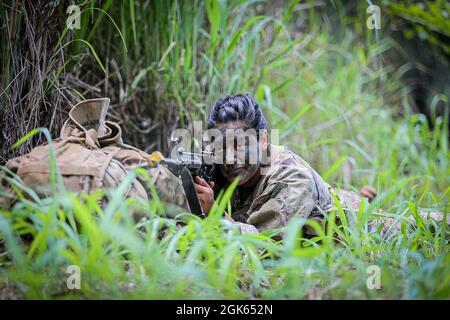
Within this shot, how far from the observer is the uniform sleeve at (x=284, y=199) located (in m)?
2.31

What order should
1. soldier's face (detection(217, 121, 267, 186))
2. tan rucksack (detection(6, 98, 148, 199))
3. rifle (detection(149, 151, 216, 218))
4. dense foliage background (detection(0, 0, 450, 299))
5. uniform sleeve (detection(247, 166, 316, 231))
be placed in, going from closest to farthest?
dense foliage background (detection(0, 0, 450, 299))
tan rucksack (detection(6, 98, 148, 199))
rifle (detection(149, 151, 216, 218))
uniform sleeve (detection(247, 166, 316, 231))
soldier's face (detection(217, 121, 267, 186))

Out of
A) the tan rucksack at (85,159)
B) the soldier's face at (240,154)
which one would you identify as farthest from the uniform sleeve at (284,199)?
the tan rucksack at (85,159)

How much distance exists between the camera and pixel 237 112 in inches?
102

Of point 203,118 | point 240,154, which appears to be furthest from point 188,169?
point 203,118

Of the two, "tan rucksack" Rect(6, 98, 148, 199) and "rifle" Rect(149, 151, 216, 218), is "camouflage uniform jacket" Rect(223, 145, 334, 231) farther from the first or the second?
"tan rucksack" Rect(6, 98, 148, 199)

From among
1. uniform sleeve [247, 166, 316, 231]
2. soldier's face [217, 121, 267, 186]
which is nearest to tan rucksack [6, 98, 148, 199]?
soldier's face [217, 121, 267, 186]

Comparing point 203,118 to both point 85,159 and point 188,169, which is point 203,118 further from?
point 85,159

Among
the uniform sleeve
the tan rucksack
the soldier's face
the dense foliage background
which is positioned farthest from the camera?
the soldier's face

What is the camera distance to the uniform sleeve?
7.59ft

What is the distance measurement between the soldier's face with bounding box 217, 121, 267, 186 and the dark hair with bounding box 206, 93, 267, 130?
7 centimetres

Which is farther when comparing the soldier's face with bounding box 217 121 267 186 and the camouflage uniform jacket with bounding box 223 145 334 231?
the soldier's face with bounding box 217 121 267 186

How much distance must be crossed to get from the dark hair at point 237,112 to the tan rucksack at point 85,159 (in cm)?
58

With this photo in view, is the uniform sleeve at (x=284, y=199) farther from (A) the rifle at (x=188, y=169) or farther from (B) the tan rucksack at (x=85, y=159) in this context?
(B) the tan rucksack at (x=85, y=159)
